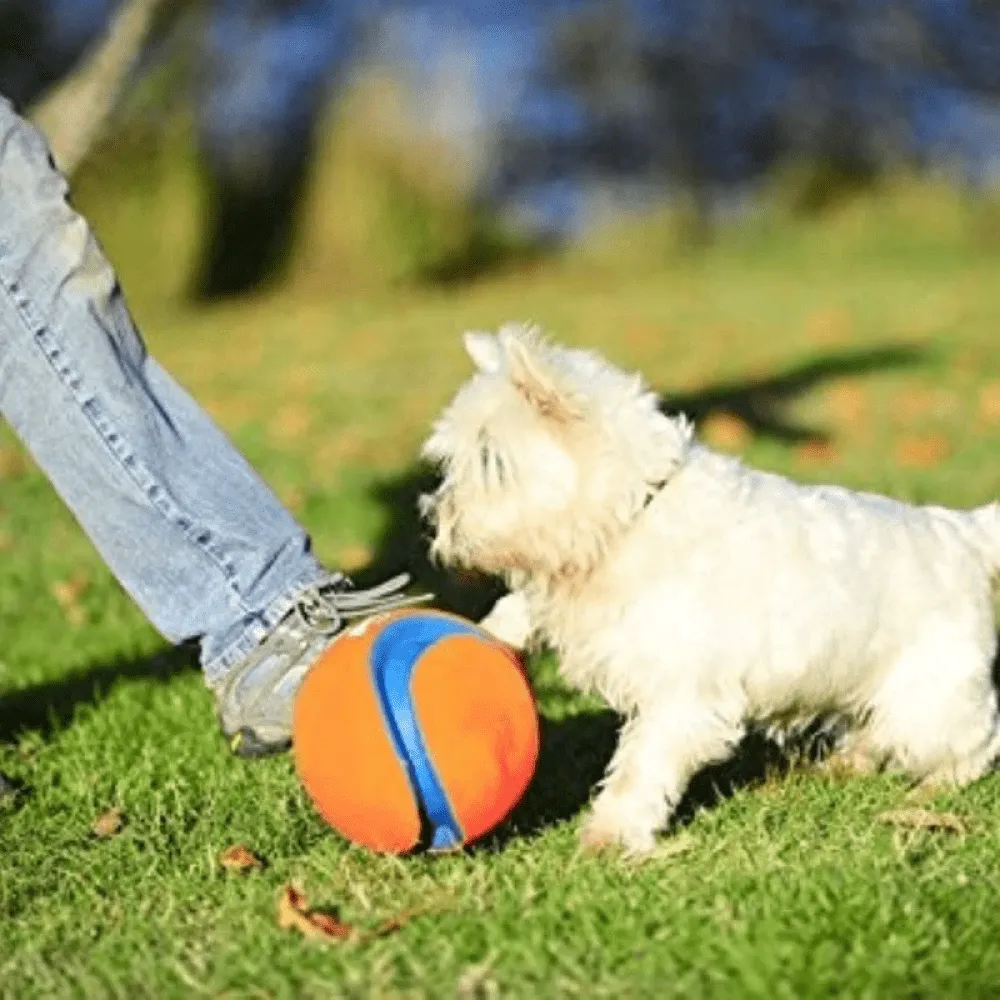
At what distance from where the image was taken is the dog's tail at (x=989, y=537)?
15.5 ft

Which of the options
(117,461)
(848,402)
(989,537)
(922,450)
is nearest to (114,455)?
(117,461)

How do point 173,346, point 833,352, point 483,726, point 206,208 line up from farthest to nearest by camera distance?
point 206,208 < point 173,346 < point 833,352 < point 483,726

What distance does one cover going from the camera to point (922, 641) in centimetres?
452

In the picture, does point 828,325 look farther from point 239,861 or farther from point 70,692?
point 239,861

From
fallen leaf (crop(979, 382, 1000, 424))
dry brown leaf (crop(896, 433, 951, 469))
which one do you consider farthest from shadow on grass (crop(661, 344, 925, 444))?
fallen leaf (crop(979, 382, 1000, 424))

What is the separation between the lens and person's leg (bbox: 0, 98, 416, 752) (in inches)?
177

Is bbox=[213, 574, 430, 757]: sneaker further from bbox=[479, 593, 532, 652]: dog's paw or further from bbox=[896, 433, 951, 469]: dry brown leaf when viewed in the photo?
bbox=[896, 433, 951, 469]: dry brown leaf

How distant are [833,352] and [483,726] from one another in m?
10.8

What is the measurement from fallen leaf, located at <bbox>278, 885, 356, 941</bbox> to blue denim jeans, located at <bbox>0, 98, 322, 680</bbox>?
0.96m

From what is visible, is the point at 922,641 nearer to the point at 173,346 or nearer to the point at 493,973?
the point at 493,973

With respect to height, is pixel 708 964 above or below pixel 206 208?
above

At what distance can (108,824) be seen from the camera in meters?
4.47

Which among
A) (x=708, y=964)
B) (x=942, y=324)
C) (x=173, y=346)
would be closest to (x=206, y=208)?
(x=173, y=346)

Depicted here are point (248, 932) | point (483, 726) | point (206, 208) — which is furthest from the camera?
point (206, 208)
